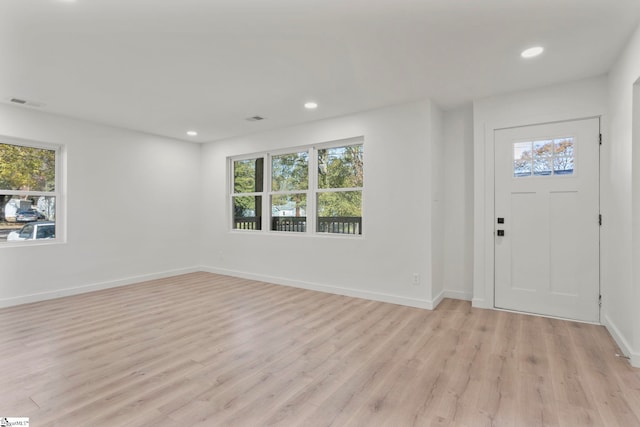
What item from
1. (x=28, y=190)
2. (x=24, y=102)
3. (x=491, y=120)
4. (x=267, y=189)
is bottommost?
(x=28, y=190)

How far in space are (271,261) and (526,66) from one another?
416 cm

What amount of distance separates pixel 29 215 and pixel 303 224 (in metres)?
3.70

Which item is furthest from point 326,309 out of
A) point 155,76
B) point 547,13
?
point 547,13

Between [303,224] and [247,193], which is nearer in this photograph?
[303,224]

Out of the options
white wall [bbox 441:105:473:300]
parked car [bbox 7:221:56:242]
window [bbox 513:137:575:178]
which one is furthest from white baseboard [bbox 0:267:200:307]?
window [bbox 513:137:575:178]

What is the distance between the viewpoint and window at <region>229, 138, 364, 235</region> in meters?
4.60

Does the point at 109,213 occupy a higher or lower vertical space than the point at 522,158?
lower

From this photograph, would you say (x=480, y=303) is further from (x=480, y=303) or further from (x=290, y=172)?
(x=290, y=172)

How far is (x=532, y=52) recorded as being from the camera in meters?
2.73

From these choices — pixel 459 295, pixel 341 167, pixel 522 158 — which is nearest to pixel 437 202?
pixel 522 158

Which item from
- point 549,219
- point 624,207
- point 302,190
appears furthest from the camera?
point 302,190

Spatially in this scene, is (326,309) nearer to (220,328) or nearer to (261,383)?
(220,328)

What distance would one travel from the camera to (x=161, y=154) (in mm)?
5676

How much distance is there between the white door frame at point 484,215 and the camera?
378 cm
